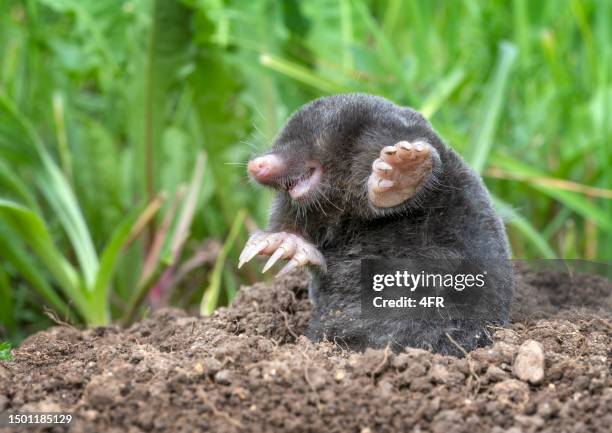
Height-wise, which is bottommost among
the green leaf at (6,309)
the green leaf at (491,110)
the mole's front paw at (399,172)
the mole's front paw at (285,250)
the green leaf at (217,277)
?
the green leaf at (6,309)

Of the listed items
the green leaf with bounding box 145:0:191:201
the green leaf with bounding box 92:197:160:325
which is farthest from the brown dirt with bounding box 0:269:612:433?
the green leaf with bounding box 145:0:191:201

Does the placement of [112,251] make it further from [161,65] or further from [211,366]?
[211,366]

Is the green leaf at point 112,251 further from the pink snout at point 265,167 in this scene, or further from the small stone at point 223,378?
the small stone at point 223,378

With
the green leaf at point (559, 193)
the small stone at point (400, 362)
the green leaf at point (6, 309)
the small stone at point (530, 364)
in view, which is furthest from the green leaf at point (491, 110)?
the green leaf at point (6, 309)

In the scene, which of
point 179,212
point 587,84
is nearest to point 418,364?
point 179,212

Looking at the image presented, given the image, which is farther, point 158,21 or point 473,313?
point 158,21

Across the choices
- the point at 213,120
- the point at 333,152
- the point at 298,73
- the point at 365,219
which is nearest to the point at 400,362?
the point at 365,219

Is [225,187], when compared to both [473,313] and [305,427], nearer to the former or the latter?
[473,313]
